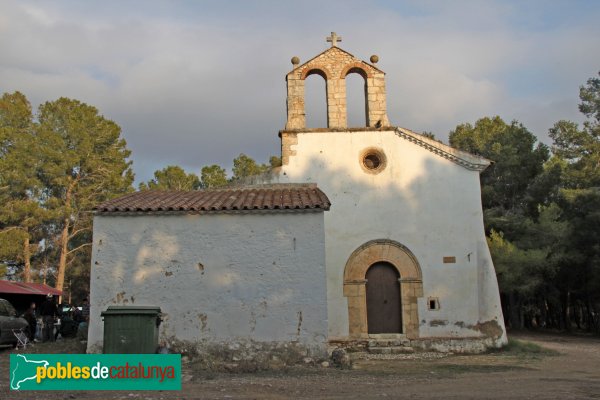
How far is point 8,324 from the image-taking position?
1297 centimetres

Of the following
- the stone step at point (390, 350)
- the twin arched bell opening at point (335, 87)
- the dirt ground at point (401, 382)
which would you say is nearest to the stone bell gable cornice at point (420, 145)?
the twin arched bell opening at point (335, 87)

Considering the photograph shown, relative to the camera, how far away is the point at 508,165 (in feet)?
86.4

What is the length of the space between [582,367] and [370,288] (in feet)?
16.5

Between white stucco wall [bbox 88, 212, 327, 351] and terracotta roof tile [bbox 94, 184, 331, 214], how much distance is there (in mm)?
185

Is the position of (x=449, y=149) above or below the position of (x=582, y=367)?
above

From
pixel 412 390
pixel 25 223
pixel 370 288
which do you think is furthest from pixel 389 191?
pixel 25 223

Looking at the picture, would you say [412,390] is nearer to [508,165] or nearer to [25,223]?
[508,165]

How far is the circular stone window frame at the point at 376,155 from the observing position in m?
14.3

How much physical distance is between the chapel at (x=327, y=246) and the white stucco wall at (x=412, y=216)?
0.09 ft

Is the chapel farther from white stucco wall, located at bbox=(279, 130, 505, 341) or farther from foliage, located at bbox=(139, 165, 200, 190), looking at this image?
foliage, located at bbox=(139, 165, 200, 190)

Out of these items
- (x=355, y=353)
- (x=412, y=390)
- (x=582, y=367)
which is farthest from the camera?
(x=355, y=353)

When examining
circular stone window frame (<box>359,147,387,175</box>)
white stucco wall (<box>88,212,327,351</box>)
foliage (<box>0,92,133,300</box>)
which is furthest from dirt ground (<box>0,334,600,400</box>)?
foliage (<box>0,92,133,300</box>)

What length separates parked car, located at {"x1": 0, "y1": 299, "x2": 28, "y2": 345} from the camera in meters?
12.7

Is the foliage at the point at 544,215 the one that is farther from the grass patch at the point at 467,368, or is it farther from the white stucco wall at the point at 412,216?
the grass patch at the point at 467,368
